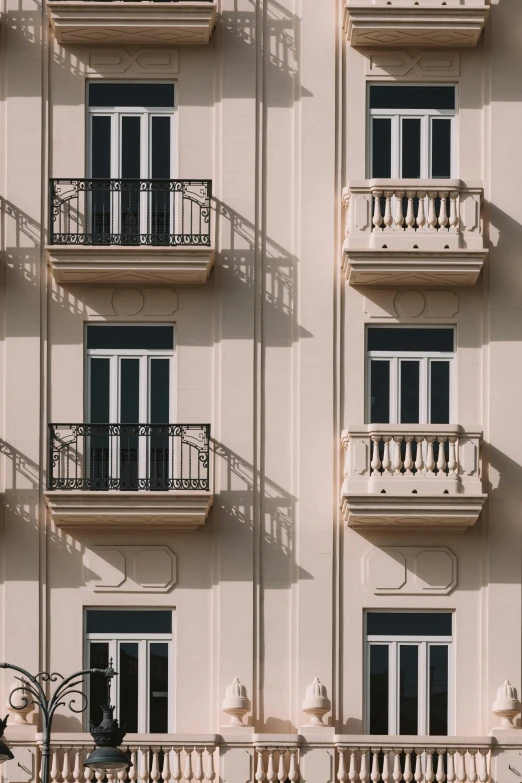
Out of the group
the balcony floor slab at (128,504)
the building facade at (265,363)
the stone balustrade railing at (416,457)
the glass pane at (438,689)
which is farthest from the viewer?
the glass pane at (438,689)

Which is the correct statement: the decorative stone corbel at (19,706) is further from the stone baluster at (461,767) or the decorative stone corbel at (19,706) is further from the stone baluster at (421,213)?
the stone baluster at (421,213)

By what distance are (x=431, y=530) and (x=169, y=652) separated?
420 cm

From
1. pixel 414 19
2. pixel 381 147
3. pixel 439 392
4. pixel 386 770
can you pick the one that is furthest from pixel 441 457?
pixel 414 19

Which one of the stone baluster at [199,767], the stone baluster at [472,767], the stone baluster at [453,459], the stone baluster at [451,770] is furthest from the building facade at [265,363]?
the stone baluster at [472,767]

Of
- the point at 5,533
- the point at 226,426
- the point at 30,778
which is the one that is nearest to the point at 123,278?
the point at 226,426

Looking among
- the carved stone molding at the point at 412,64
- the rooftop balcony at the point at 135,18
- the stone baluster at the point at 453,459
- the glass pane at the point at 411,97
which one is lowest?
the stone baluster at the point at 453,459

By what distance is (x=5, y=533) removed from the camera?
23.6m

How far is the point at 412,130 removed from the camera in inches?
972

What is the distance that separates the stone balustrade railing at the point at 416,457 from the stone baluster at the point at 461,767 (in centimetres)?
365

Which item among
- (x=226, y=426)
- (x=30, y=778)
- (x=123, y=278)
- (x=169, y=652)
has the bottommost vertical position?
(x=30, y=778)

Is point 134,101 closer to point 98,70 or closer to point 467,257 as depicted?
point 98,70

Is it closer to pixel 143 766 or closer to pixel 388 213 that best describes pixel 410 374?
pixel 388 213

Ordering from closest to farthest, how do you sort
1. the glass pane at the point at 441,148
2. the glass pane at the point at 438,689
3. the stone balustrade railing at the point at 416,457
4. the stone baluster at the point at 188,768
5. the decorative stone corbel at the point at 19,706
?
1. the stone baluster at the point at 188,768
2. the decorative stone corbel at the point at 19,706
3. the stone balustrade railing at the point at 416,457
4. the glass pane at the point at 438,689
5. the glass pane at the point at 441,148

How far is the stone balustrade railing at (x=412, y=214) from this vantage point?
23781 millimetres
